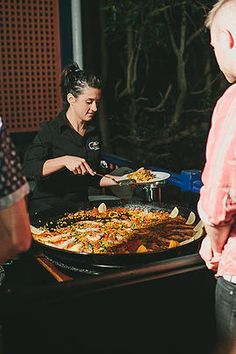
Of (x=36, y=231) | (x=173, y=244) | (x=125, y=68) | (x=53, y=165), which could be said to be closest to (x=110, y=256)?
(x=173, y=244)

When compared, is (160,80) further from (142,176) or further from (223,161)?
(223,161)

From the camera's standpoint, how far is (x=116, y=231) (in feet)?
9.79

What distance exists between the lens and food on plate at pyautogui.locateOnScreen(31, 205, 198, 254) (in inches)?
108

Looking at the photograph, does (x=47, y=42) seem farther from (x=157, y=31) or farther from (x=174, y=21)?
(x=174, y=21)

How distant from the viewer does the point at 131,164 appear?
493cm

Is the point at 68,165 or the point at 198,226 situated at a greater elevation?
the point at 68,165

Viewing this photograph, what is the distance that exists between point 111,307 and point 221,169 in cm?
103

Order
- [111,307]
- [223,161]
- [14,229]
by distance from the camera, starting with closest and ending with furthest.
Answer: [14,229], [223,161], [111,307]

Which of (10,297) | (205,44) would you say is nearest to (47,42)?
(10,297)

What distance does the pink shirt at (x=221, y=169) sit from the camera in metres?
1.53

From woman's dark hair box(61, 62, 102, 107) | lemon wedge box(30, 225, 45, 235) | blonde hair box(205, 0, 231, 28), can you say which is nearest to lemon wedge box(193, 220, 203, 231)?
lemon wedge box(30, 225, 45, 235)

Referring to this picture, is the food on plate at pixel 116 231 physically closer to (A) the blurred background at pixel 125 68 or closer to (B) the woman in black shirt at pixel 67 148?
(B) the woman in black shirt at pixel 67 148

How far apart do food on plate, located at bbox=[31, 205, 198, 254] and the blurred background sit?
2865 millimetres

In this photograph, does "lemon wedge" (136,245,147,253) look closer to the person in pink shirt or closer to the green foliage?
the person in pink shirt
